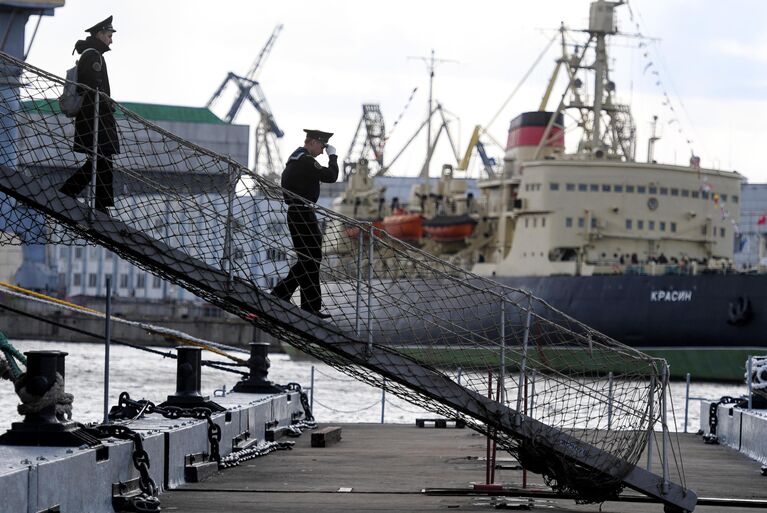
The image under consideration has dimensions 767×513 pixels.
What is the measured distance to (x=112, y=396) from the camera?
41562 millimetres

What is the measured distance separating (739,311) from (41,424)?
48.5 metres

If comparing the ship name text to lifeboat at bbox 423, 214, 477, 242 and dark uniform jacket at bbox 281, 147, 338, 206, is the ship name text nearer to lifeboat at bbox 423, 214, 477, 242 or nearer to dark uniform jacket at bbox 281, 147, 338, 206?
lifeboat at bbox 423, 214, 477, 242

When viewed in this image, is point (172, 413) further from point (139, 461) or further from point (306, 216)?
point (306, 216)

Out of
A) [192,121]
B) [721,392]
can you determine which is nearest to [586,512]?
[721,392]

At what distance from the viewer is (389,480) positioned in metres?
15.2

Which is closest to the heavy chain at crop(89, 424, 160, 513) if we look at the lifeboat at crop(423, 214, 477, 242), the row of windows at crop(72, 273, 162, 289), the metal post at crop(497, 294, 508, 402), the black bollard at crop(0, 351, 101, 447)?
the black bollard at crop(0, 351, 101, 447)

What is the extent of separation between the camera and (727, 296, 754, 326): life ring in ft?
187

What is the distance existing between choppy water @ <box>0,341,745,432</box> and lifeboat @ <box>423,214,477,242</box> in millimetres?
8563

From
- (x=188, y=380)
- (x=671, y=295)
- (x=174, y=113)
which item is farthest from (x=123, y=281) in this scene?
(x=188, y=380)

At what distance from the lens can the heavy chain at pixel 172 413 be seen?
1525 cm

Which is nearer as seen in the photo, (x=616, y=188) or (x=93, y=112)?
(x=93, y=112)

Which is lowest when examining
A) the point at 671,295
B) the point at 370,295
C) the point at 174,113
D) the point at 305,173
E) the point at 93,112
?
the point at 671,295

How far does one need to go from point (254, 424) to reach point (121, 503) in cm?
695

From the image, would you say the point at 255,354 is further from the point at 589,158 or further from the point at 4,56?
the point at 589,158
